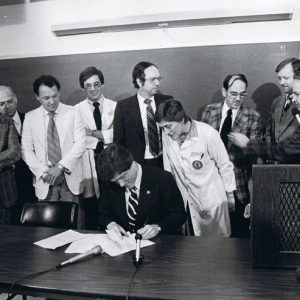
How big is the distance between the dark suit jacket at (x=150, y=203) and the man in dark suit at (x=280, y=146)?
0.83m

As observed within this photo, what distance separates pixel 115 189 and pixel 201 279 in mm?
1029

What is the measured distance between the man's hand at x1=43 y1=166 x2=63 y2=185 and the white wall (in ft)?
4.17

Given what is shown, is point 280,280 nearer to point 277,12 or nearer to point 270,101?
point 270,101

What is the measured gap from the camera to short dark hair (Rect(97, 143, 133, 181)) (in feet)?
7.71

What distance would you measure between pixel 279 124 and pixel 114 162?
148 cm

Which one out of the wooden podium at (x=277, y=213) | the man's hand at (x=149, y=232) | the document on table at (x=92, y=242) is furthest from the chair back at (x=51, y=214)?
the wooden podium at (x=277, y=213)

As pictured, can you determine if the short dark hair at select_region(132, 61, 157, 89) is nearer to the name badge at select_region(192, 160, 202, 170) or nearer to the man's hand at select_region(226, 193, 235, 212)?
the name badge at select_region(192, 160, 202, 170)

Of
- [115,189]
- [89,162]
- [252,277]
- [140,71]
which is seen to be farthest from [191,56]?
[252,277]

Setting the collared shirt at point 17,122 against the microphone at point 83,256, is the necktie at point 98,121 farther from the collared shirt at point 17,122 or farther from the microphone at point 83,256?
the microphone at point 83,256

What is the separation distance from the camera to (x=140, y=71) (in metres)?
3.70

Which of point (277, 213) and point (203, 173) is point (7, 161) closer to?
point (203, 173)

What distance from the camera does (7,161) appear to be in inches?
138

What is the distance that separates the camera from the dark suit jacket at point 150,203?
250 centimetres

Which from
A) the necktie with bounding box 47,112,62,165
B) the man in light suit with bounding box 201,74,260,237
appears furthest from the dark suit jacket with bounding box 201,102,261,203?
the necktie with bounding box 47,112,62,165
